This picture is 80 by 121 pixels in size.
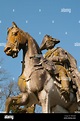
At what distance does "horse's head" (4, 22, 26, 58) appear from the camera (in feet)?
22.7

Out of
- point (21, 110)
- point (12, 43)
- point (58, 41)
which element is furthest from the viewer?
point (58, 41)

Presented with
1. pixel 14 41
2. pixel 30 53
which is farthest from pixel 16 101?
pixel 14 41

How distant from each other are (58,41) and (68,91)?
6.64 feet

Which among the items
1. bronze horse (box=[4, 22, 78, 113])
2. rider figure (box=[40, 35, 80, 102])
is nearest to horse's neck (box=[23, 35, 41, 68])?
bronze horse (box=[4, 22, 78, 113])

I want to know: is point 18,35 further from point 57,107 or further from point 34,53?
point 57,107

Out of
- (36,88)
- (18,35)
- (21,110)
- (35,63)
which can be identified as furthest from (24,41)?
(21,110)

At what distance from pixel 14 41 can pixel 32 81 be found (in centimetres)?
111

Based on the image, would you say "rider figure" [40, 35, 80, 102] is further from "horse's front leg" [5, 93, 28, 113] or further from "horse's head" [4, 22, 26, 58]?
"horse's head" [4, 22, 26, 58]

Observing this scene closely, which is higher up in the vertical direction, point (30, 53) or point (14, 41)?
point (14, 41)

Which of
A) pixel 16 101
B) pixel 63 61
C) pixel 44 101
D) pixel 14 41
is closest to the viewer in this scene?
pixel 44 101

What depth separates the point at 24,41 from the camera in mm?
7117

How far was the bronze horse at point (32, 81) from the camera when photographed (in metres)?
6.52

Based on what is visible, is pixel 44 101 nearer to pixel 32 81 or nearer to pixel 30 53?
pixel 32 81

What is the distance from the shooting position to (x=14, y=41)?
6.96m
